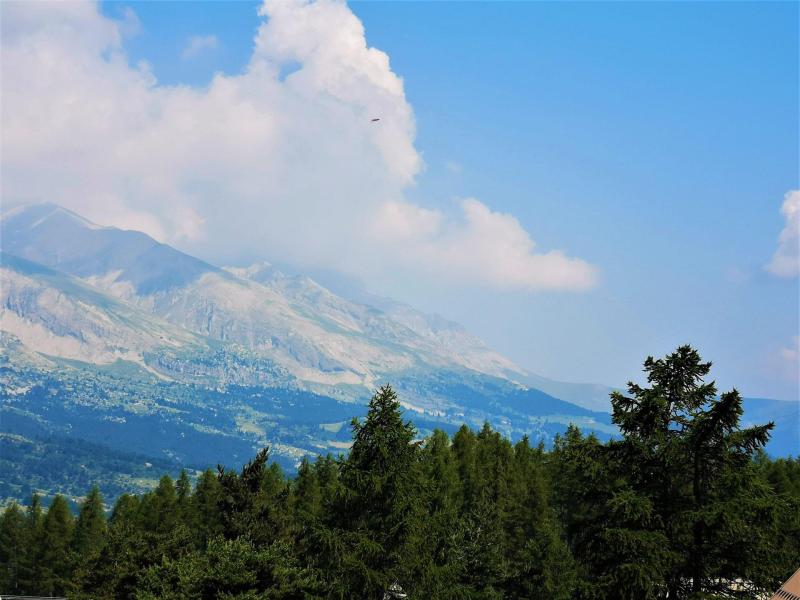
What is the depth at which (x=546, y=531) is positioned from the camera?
48.4m

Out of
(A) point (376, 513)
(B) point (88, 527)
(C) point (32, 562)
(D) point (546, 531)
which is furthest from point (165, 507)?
(A) point (376, 513)

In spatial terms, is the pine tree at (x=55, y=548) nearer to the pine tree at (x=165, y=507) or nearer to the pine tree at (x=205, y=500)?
the pine tree at (x=165, y=507)

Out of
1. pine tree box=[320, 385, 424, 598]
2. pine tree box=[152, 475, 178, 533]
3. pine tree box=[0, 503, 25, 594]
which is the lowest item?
pine tree box=[0, 503, 25, 594]

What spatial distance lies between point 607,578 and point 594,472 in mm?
3828

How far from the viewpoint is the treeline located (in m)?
29.1

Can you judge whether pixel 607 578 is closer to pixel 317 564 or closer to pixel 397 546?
pixel 397 546

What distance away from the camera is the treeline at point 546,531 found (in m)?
29.1

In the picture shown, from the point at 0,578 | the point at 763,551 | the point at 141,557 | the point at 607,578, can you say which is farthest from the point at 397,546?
the point at 0,578

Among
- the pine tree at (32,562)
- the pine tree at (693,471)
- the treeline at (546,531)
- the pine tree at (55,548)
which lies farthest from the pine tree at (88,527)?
the pine tree at (693,471)

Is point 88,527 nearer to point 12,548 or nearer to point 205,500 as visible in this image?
point 12,548

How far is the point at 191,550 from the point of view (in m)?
56.3

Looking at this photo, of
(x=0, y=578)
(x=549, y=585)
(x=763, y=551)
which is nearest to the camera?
(x=763, y=551)

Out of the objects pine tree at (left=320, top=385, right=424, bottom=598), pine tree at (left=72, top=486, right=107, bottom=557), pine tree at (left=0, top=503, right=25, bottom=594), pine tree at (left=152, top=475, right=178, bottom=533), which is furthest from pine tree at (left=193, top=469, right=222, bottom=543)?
pine tree at (left=320, top=385, right=424, bottom=598)

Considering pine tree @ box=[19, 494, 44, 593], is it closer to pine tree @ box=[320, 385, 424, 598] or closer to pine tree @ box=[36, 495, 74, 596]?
pine tree @ box=[36, 495, 74, 596]
